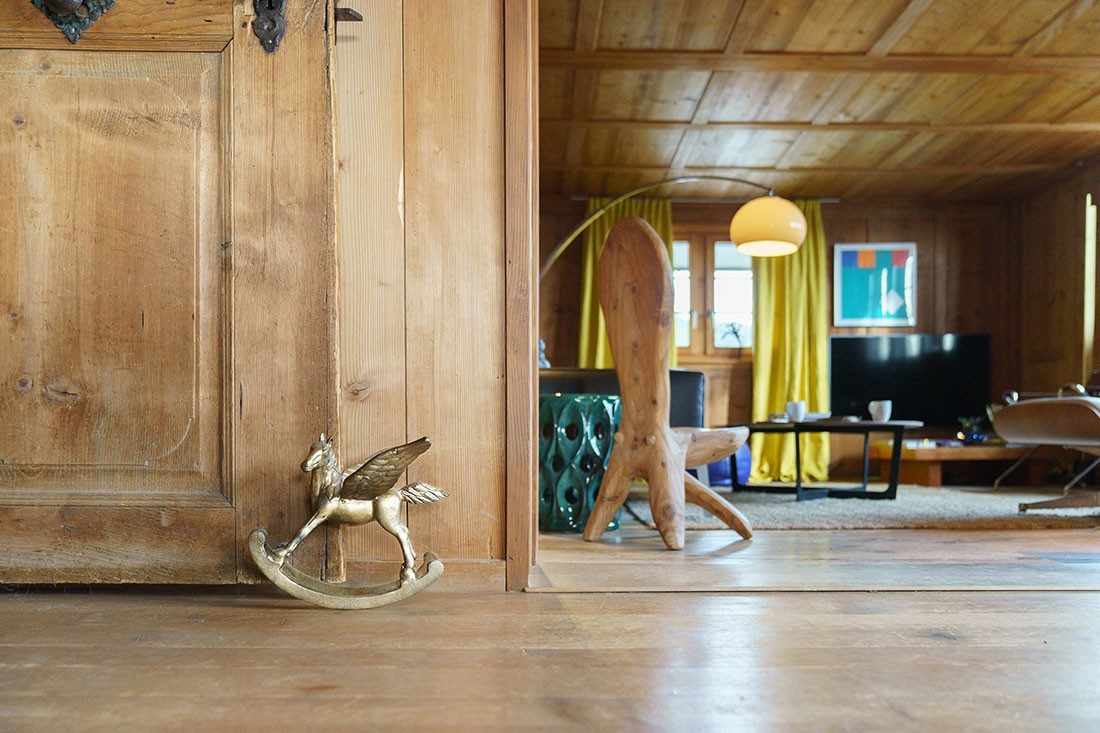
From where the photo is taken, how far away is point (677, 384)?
4324mm

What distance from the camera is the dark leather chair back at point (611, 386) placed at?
4105 mm

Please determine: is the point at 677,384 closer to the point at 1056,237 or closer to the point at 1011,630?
the point at 1011,630

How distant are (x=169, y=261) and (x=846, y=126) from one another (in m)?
5.04

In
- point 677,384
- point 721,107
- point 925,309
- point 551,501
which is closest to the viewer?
point 551,501

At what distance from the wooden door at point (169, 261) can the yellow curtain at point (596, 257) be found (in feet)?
19.3

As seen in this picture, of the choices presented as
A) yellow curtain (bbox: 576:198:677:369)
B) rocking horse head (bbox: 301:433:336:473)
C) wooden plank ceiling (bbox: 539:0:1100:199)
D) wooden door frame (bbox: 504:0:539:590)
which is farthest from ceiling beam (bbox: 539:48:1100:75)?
rocking horse head (bbox: 301:433:336:473)

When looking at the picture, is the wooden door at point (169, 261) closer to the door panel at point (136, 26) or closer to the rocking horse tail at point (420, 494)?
the door panel at point (136, 26)

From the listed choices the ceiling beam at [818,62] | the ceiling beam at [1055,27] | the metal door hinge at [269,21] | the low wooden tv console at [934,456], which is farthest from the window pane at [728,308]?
the metal door hinge at [269,21]

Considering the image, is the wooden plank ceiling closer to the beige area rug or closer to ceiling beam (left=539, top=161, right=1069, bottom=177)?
ceiling beam (left=539, top=161, right=1069, bottom=177)

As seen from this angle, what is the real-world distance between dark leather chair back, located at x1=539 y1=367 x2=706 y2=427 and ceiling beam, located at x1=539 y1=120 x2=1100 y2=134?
2.13 m

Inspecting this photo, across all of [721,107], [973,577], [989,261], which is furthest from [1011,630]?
[989,261]

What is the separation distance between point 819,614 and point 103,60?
169 cm

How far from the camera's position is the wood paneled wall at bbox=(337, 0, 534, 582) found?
187cm

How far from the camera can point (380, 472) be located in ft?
5.56
